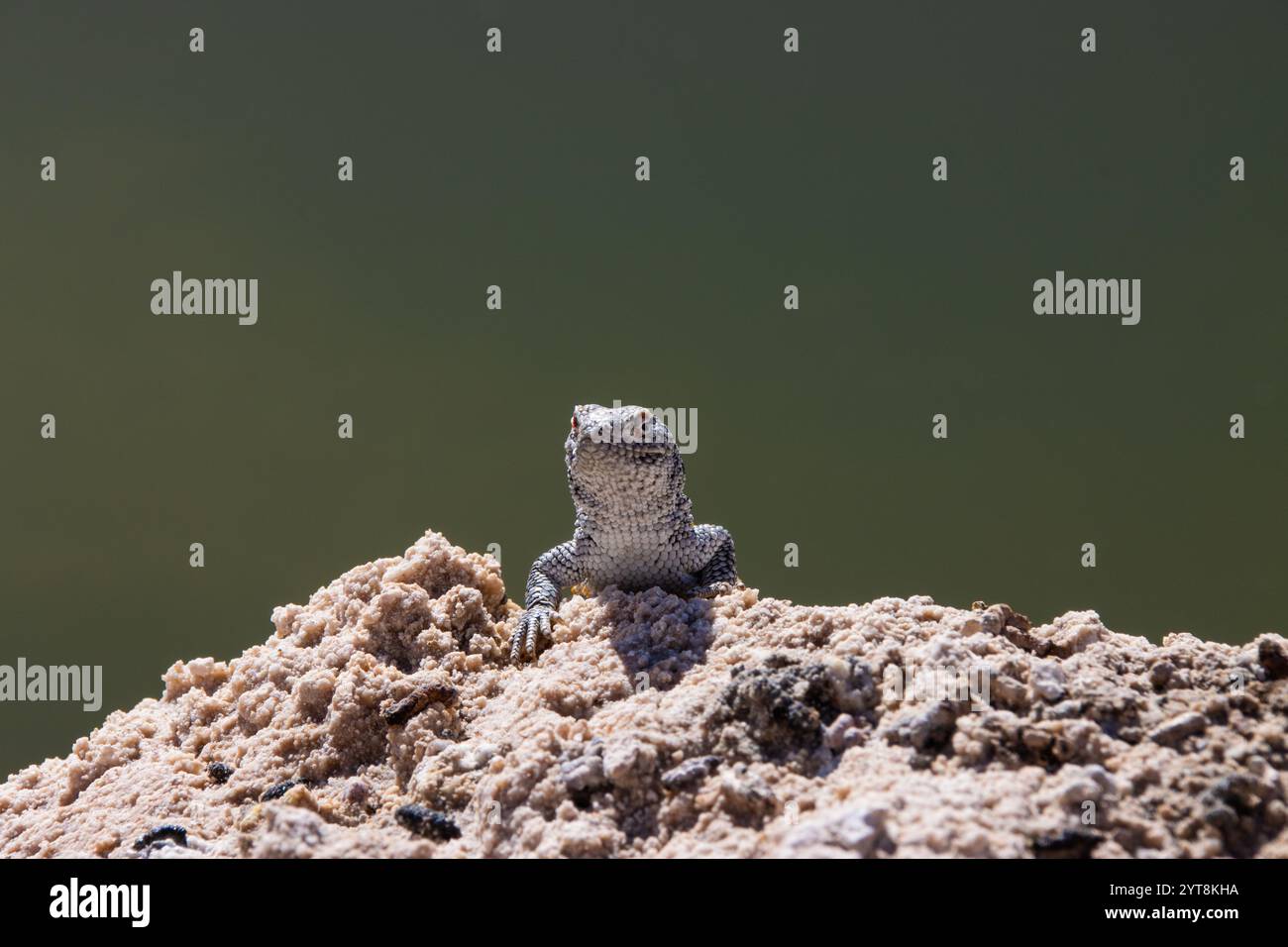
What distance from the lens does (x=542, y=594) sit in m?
3.65

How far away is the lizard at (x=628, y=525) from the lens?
11.8 feet

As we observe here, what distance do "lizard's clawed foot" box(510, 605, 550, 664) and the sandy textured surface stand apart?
6 cm

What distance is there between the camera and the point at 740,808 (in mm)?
2096

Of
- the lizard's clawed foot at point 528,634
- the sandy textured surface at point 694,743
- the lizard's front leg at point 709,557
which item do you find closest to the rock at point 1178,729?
the sandy textured surface at point 694,743

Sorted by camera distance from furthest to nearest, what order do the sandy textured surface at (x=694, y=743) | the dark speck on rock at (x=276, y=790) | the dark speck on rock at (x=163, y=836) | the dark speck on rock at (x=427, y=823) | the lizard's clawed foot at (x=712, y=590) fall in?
the lizard's clawed foot at (x=712, y=590)
the dark speck on rock at (x=276, y=790)
the dark speck on rock at (x=163, y=836)
the dark speck on rock at (x=427, y=823)
the sandy textured surface at (x=694, y=743)

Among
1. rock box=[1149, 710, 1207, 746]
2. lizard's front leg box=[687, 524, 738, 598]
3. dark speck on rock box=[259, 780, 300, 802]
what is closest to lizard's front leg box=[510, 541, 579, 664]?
lizard's front leg box=[687, 524, 738, 598]

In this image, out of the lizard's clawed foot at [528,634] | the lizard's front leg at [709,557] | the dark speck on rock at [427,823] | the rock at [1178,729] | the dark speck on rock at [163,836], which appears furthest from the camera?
the lizard's front leg at [709,557]

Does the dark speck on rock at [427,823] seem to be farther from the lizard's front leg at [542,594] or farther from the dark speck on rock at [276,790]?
the lizard's front leg at [542,594]

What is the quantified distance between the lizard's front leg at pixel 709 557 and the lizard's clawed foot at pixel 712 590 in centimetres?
12

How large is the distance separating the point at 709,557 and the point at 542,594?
30.3 inches
